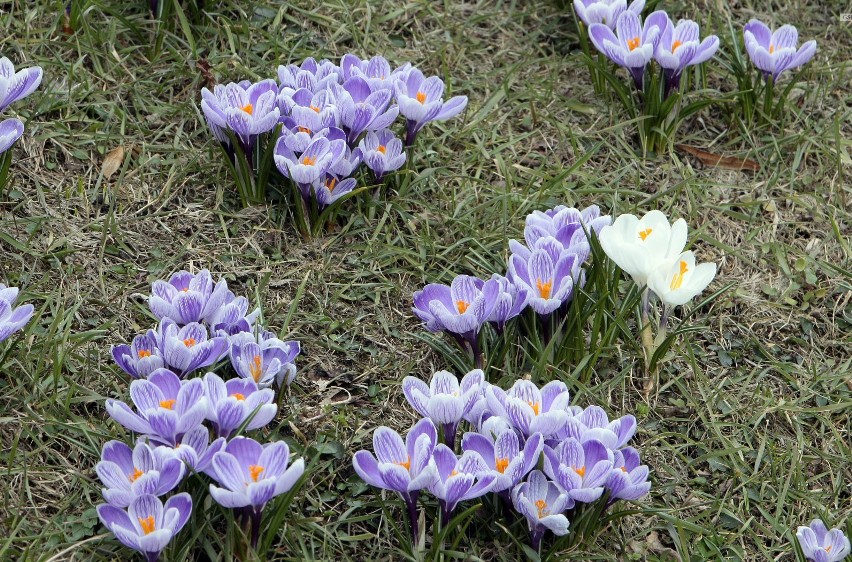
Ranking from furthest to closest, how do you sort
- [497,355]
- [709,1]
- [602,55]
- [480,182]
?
[709,1]
[602,55]
[480,182]
[497,355]

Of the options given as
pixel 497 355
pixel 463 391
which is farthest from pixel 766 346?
pixel 463 391

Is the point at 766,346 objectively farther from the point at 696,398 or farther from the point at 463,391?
the point at 463,391

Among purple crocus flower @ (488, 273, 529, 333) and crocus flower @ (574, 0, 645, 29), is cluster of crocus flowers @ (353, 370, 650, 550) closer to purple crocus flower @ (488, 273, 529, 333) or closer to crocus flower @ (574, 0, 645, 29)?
purple crocus flower @ (488, 273, 529, 333)

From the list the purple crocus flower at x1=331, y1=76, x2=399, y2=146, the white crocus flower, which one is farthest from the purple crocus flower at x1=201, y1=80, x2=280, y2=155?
the white crocus flower

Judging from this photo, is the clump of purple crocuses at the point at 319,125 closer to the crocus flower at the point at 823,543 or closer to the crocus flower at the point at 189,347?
the crocus flower at the point at 189,347

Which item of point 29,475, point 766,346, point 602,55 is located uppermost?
point 602,55

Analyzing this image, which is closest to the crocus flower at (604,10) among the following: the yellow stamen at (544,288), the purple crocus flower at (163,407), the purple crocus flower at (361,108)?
the purple crocus flower at (361,108)

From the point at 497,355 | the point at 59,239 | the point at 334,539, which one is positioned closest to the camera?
the point at 334,539

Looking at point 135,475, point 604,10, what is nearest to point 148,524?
point 135,475
